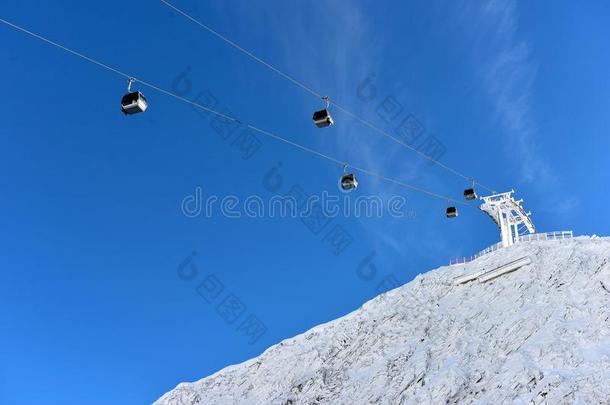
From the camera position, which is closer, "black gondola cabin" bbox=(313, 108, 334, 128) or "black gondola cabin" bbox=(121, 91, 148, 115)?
"black gondola cabin" bbox=(121, 91, 148, 115)

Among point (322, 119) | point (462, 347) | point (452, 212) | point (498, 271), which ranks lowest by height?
point (462, 347)

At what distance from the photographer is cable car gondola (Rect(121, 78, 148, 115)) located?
12688mm

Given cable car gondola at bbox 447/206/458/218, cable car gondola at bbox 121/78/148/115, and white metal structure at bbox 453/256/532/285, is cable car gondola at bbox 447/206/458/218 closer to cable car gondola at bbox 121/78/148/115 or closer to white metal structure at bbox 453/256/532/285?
white metal structure at bbox 453/256/532/285

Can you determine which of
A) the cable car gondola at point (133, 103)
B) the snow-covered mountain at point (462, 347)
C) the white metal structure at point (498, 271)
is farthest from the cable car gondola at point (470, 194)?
the cable car gondola at point (133, 103)

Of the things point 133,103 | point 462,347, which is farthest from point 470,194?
point 133,103

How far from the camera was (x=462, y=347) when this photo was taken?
35125 mm

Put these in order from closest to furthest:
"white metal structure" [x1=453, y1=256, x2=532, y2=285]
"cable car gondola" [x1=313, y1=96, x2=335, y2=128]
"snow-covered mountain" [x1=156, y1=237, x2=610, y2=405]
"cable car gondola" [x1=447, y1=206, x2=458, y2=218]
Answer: "cable car gondola" [x1=313, y1=96, x2=335, y2=128] → "snow-covered mountain" [x1=156, y1=237, x2=610, y2=405] → "cable car gondola" [x1=447, y1=206, x2=458, y2=218] → "white metal structure" [x1=453, y1=256, x2=532, y2=285]

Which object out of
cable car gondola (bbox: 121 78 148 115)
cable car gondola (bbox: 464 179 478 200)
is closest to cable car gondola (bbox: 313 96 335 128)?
cable car gondola (bbox: 121 78 148 115)

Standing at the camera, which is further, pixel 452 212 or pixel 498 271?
pixel 498 271

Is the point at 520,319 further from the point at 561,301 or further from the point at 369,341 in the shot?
the point at 369,341

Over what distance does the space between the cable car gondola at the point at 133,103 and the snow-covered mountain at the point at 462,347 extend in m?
23.5

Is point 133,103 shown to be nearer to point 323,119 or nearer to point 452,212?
point 323,119

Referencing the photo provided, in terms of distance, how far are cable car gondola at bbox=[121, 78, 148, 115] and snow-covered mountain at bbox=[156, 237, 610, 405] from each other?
23499 millimetres

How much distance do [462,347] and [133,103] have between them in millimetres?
29863
